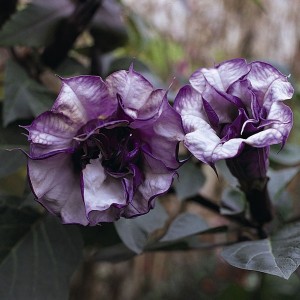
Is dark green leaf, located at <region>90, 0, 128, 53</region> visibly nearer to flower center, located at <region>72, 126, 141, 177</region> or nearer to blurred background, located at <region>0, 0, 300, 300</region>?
blurred background, located at <region>0, 0, 300, 300</region>

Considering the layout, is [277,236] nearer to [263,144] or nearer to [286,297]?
[263,144]

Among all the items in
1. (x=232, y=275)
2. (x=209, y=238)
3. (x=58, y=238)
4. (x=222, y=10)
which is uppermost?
(x=58, y=238)

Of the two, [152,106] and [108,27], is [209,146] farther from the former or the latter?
[108,27]

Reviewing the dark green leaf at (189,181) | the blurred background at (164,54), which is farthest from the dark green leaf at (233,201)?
the blurred background at (164,54)

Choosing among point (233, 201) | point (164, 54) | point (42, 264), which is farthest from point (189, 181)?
point (164, 54)

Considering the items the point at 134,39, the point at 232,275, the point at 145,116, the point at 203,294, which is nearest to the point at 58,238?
the point at 145,116

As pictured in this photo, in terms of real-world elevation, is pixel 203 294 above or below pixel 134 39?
below
